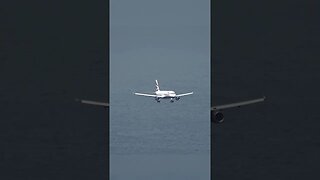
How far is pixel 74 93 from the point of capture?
37.4 ft
